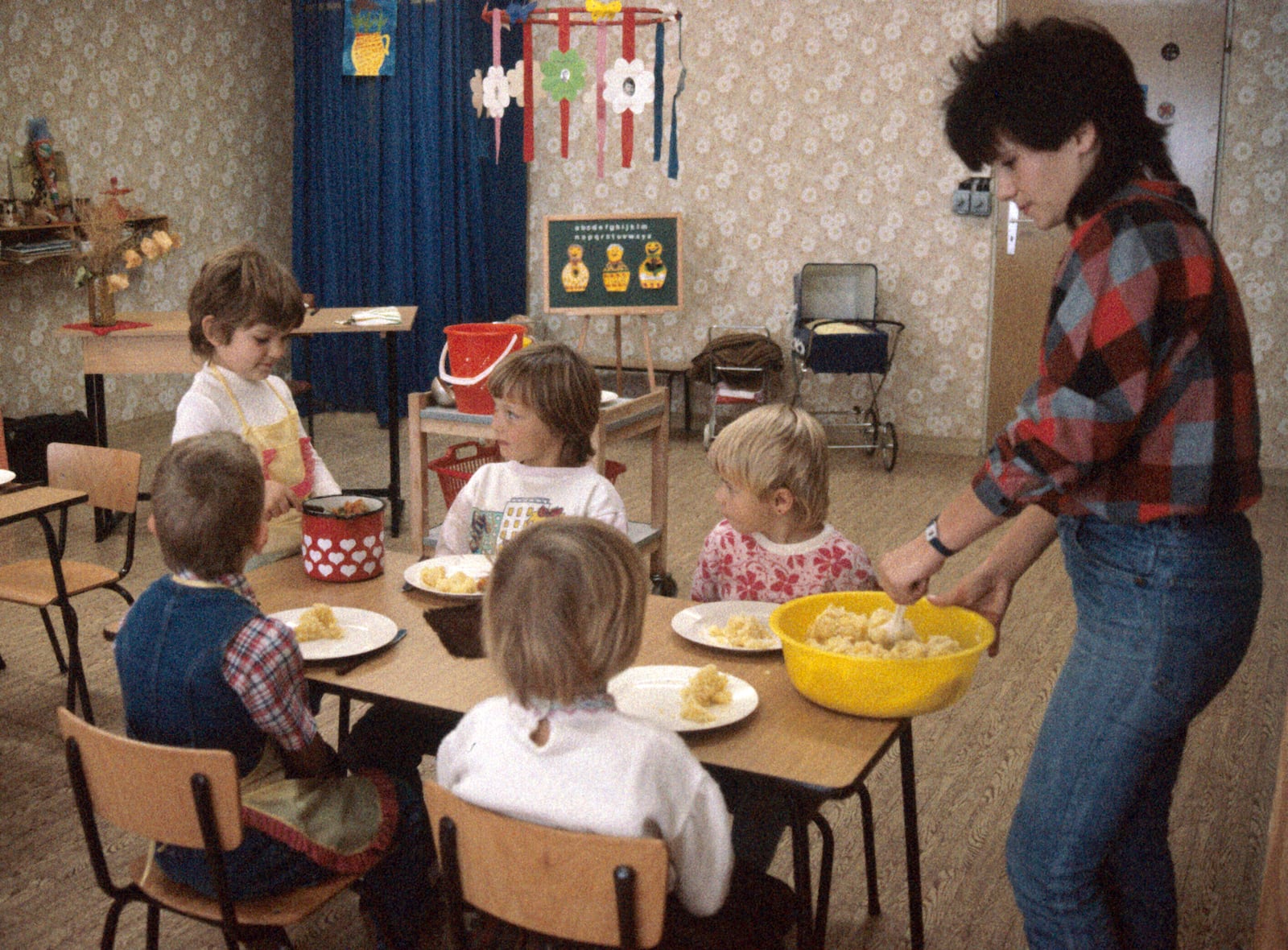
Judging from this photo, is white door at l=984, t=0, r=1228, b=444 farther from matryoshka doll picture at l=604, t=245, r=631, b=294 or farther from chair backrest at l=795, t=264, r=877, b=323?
matryoshka doll picture at l=604, t=245, r=631, b=294

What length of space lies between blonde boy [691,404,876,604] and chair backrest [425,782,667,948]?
91cm

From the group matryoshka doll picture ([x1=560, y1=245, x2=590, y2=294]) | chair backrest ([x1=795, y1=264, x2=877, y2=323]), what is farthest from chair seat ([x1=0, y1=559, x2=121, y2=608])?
chair backrest ([x1=795, y1=264, x2=877, y2=323])

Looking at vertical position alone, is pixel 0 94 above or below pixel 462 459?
above

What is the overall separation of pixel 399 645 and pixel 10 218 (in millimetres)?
4522

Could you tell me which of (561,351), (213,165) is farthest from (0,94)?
(561,351)

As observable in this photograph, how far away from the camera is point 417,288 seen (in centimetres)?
699

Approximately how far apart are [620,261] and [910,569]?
4.20 metres

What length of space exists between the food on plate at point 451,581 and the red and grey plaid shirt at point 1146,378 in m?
0.96

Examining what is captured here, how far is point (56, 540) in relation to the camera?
2.91m

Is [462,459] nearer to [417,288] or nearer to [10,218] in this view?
[10,218]

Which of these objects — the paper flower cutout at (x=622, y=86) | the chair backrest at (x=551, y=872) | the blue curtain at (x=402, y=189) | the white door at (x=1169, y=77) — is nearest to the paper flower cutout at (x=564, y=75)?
the paper flower cutout at (x=622, y=86)

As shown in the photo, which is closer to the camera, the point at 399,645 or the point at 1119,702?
the point at 1119,702

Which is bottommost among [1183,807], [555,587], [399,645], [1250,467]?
[1183,807]

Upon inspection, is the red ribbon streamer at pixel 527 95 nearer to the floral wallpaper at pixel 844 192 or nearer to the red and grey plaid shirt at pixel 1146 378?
the floral wallpaper at pixel 844 192
